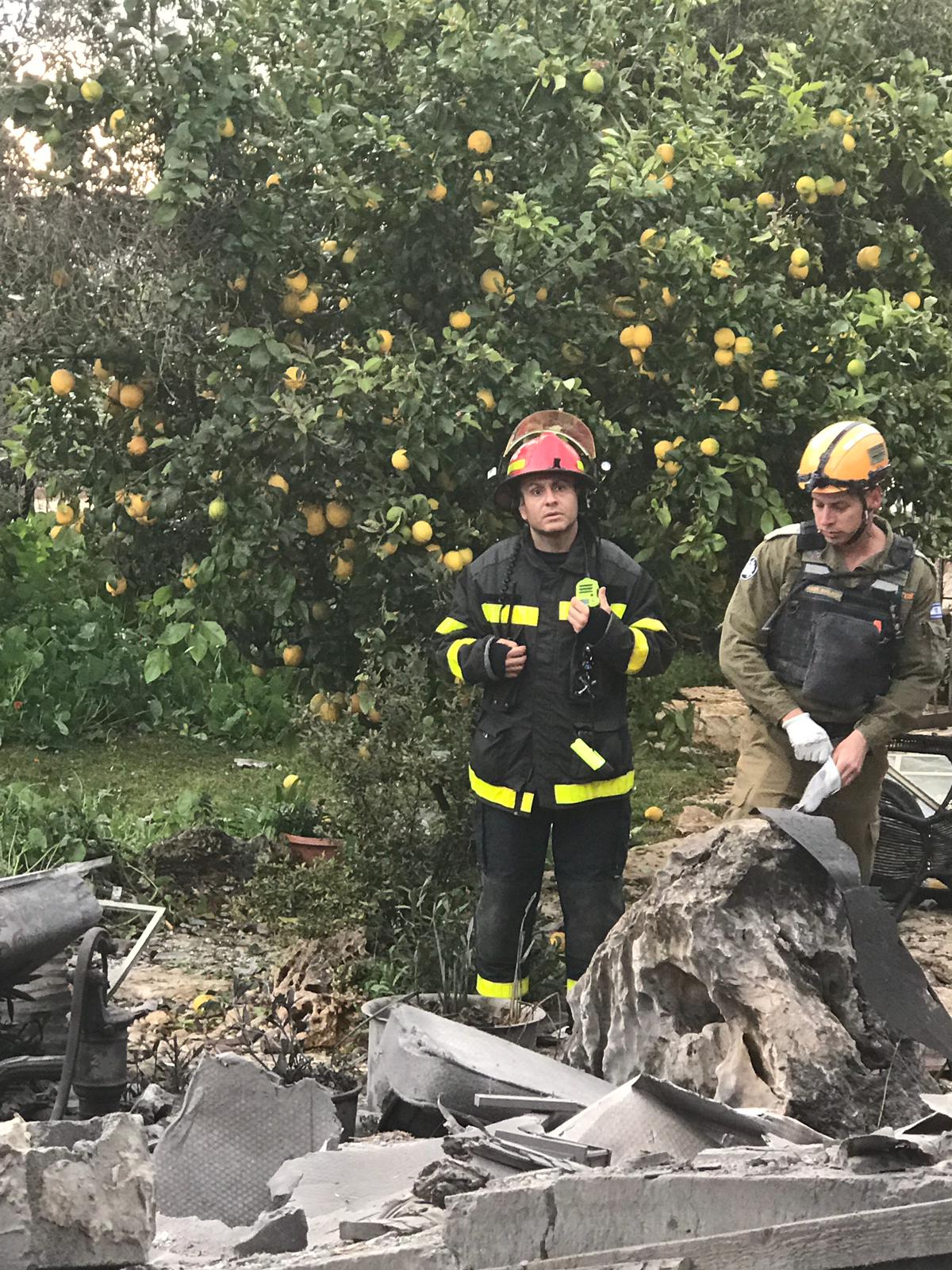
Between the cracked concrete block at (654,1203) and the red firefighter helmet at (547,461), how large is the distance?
8.20 feet

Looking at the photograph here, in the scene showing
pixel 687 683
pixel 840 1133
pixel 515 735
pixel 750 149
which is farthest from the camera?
pixel 687 683

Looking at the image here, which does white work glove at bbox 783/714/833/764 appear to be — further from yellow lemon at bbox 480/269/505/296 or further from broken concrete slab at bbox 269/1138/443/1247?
yellow lemon at bbox 480/269/505/296

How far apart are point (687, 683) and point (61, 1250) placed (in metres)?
9.69

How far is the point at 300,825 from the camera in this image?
23.5 feet

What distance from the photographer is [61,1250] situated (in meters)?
2.32

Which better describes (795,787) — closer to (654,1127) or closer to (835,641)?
(835,641)

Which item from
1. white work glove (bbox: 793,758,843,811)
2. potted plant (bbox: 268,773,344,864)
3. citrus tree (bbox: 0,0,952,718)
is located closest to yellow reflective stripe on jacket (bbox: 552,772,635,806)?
white work glove (bbox: 793,758,843,811)

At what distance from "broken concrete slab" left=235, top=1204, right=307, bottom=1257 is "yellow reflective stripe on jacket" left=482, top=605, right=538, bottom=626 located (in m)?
2.43

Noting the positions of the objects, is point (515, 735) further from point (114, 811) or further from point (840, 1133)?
point (114, 811)

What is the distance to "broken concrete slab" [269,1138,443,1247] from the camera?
2.74m

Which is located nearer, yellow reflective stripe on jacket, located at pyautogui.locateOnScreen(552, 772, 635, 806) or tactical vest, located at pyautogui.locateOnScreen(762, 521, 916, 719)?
tactical vest, located at pyautogui.locateOnScreen(762, 521, 916, 719)

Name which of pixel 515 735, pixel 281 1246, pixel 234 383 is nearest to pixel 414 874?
pixel 515 735

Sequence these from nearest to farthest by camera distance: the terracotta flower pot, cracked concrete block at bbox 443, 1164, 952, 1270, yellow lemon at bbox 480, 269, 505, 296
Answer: cracked concrete block at bbox 443, 1164, 952, 1270
yellow lemon at bbox 480, 269, 505, 296
the terracotta flower pot

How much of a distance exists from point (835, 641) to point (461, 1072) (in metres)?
1.81
